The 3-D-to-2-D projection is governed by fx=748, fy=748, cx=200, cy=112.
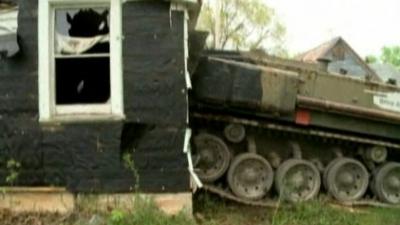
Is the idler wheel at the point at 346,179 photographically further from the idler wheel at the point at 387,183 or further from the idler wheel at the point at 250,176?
the idler wheel at the point at 250,176

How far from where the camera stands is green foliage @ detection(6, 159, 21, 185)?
398 inches

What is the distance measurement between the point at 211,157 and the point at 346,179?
2385 millimetres

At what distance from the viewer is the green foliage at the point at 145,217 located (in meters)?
9.58

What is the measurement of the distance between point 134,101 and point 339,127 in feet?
11.8

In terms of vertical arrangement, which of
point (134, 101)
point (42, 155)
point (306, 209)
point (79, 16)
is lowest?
point (306, 209)

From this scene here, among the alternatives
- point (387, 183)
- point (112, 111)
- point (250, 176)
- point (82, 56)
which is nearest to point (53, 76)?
point (82, 56)

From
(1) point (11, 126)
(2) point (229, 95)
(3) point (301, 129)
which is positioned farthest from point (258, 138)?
(1) point (11, 126)

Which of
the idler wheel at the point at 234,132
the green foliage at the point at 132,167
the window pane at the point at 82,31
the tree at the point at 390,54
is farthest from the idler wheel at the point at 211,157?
the tree at the point at 390,54

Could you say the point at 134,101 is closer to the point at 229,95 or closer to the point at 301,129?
the point at 229,95

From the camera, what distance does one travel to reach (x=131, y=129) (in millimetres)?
10102

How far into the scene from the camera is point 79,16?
10508 millimetres

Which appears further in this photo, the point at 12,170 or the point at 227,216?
the point at 227,216

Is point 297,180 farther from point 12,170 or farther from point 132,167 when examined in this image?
point 12,170

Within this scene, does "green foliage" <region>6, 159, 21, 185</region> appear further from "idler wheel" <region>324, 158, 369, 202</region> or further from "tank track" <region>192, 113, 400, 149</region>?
"idler wheel" <region>324, 158, 369, 202</region>
